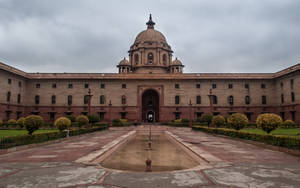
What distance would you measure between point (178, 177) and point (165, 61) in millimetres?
46965

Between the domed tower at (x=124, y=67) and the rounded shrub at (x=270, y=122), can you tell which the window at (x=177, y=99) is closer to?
the domed tower at (x=124, y=67)

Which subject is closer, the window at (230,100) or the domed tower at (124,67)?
the window at (230,100)

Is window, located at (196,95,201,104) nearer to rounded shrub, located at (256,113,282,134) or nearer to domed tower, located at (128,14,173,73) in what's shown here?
domed tower, located at (128,14,173,73)

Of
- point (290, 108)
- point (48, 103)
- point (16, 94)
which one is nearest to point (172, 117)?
point (290, 108)

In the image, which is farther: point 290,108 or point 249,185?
point 290,108

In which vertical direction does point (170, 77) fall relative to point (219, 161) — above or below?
above

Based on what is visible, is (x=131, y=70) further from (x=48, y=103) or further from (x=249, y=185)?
(x=249, y=185)

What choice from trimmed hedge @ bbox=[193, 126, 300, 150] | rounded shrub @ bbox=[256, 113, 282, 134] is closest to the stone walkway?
trimmed hedge @ bbox=[193, 126, 300, 150]

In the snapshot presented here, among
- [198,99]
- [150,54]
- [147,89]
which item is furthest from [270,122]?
[150,54]

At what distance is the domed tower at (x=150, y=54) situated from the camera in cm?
5009

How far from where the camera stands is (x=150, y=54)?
51.0m

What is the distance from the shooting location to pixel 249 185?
5301 millimetres

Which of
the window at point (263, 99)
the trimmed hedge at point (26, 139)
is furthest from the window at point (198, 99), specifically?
the trimmed hedge at point (26, 139)

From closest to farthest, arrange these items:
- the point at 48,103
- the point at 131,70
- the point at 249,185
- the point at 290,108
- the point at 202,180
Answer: the point at 249,185 < the point at 202,180 < the point at 290,108 < the point at 48,103 < the point at 131,70
